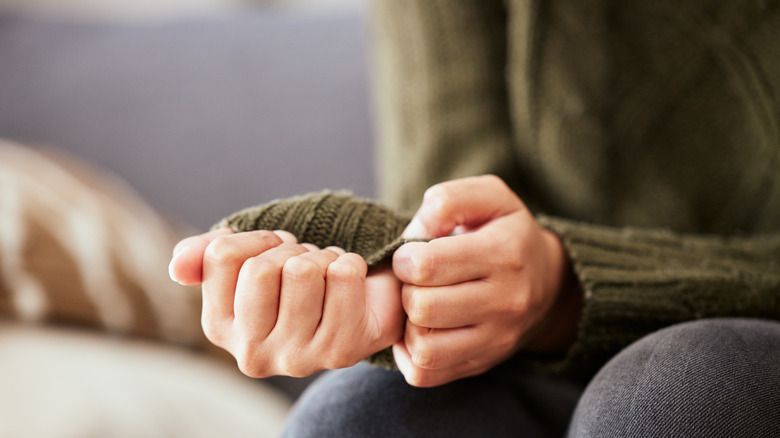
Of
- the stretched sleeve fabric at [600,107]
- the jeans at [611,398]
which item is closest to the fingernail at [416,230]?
the jeans at [611,398]

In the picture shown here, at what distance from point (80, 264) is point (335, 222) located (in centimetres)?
54

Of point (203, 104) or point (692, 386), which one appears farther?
point (203, 104)

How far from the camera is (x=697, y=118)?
1.79 feet

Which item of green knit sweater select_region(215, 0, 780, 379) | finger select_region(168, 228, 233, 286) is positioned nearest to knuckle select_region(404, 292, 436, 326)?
finger select_region(168, 228, 233, 286)

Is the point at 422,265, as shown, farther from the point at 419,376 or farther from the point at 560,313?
the point at 560,313

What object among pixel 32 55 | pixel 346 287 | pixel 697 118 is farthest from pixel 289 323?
pixel 32 55

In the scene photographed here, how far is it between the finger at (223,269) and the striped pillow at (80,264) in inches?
20.0

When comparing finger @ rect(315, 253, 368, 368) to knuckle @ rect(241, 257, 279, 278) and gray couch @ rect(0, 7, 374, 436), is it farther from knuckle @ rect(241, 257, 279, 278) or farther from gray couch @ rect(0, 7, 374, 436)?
gray couch @ rect(0, 7, 374, 436)

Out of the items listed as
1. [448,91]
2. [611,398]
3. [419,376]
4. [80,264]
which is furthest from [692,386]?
[80,264]

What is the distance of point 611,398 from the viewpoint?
296mm

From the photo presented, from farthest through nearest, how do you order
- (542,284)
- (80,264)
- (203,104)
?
(203,104) → (80,264) → (542,284)

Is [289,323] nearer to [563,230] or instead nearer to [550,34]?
[563,230]

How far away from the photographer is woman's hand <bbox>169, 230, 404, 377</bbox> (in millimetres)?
248

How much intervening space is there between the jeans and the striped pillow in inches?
16.4
